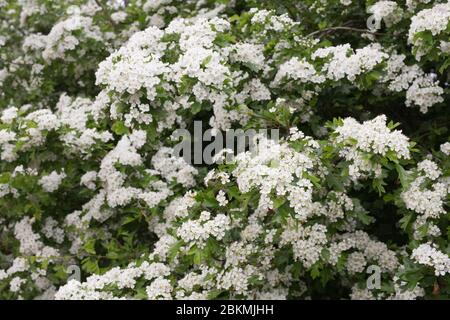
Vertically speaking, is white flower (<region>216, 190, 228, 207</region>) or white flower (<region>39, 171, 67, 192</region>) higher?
white flower (<region>39, 171, 67, 192</region>)

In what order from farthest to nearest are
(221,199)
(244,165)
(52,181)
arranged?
(52,181), (221,199), (244,165)

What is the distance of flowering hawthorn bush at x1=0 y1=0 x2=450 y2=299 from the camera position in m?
3.24

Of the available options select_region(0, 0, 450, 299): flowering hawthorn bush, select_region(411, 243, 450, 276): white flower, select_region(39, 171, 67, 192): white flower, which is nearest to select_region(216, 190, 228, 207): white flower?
select_region(0, 0, 450, 299): flowering hawthorn bush

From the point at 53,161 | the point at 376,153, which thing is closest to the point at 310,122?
the point at 376,153

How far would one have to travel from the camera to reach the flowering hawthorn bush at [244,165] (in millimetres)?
3238

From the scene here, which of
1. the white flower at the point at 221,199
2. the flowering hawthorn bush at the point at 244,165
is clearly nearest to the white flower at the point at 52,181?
the flowering hawthorn bush at the point at 244,165

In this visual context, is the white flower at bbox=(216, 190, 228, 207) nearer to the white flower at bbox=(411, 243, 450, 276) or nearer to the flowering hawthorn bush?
the flowering hawthorn bush

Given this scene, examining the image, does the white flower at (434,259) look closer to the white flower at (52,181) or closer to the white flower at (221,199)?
the white flower at (221,199)

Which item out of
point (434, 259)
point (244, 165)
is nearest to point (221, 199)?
point (244, 165)

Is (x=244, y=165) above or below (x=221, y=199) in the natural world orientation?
above

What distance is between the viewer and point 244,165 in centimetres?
315

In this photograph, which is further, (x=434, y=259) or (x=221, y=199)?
(x=221, y=199)

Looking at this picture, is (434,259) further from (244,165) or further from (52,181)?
(52,181)

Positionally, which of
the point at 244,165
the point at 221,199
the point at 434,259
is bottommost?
the point at 434,259
